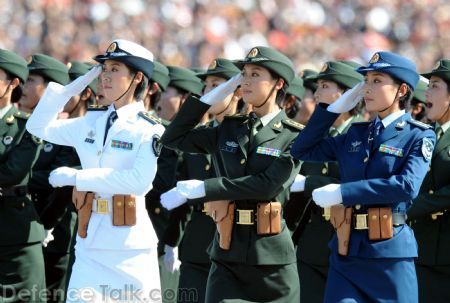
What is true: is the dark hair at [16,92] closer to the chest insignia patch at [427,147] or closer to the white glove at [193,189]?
the white glove at [193,189]

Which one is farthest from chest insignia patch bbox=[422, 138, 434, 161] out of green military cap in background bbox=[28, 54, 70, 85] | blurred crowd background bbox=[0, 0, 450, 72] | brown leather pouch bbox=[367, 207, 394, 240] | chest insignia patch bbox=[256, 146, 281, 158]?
blurred crowd background bbox=[0, 0, 450, 72]

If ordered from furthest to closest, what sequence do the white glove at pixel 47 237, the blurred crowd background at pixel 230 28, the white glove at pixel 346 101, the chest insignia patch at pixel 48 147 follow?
the blurred crowd background at pixel 230 28 < the chest insignia patch at pixel 48 147 < the white glove at pixel 47 237 < the white glove at pixel 346 101

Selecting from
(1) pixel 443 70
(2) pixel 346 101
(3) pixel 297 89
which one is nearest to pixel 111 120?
(2) pixel 346 101

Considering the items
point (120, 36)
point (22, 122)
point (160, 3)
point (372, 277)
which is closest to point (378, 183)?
point (372, 277)

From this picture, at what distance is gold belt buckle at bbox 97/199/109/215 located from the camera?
8516 millimetres

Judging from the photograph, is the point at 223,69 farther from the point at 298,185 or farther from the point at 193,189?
the point at 193,189

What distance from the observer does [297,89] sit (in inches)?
450

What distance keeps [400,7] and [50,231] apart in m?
18.4

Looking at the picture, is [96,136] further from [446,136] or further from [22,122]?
[446,136]

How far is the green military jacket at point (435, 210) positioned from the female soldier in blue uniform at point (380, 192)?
1.31 m

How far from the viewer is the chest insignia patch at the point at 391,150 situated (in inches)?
306

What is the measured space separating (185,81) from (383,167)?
15.4 feet

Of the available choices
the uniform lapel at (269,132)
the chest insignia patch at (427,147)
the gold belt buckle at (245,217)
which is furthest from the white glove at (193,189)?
the chest insignia patch at (427,147)

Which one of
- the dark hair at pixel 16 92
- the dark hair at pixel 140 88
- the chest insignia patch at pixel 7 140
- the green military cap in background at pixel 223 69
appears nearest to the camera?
the dark hair at pixel 140 88
